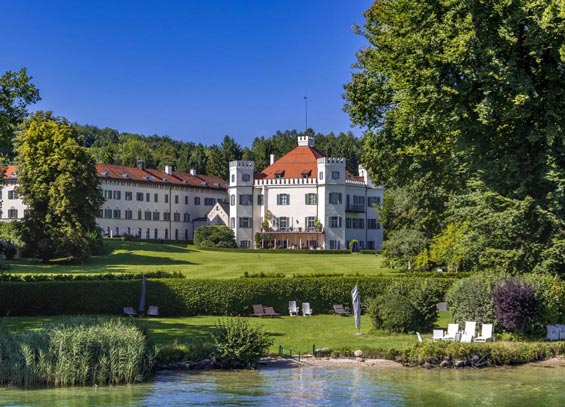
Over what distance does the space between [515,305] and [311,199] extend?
5646cm

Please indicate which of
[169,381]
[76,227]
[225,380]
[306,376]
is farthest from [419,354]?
[76,227]

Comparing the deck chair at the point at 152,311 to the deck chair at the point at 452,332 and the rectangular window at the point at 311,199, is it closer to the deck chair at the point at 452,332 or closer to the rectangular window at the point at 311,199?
the deck chair at the point at 452,332

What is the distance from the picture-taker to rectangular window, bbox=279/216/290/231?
81.2 metres

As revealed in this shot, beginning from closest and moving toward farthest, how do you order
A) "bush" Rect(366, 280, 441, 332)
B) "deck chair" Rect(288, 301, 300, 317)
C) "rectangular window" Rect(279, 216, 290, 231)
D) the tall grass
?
1. the tall grass
2. "bush" Rect(366, 280, 441, 332)
3. "deck chair" Rect(288, 301, 300, 317)
4. "rectangular window" Rect(279, 216, 290, 231)

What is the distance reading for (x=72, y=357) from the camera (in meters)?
19.2

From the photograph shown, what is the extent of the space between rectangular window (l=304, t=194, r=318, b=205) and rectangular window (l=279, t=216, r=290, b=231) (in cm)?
276

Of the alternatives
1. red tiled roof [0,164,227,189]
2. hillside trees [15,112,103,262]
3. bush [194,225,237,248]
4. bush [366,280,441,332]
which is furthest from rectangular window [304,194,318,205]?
bush [366,280,441,332]

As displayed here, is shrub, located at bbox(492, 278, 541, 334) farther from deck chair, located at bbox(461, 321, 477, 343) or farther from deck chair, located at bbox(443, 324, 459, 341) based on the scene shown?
deck chair, located at bbox(443, 324, 459, 341)

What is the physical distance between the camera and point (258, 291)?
33.0m

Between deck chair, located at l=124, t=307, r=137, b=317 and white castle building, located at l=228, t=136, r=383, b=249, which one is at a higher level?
white castle building, located at l=228, t=136, r=383, b=249

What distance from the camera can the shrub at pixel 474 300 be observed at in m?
25.8

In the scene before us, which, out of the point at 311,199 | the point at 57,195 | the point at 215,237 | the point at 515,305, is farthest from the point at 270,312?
the point at 311,199

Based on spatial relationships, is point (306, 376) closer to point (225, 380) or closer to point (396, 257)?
point (225, 380)

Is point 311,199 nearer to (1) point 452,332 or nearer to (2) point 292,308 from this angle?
(2) point 292,308
